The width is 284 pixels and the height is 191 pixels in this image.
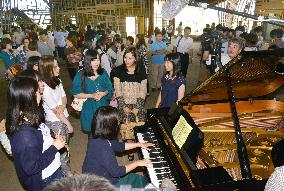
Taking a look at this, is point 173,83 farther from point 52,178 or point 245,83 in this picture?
point 52,178

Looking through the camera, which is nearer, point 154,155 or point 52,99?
point 154,155

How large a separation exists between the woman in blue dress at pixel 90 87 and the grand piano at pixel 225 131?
1.18 m

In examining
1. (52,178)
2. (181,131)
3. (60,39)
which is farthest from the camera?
(60,39)

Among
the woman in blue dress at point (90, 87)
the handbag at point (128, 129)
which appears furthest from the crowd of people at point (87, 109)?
the handbag at point (128, 129)

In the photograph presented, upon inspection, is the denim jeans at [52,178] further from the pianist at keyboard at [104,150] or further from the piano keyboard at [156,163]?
the piano keyboard at [156,163]

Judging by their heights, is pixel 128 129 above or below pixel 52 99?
below

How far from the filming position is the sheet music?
3.18 metres

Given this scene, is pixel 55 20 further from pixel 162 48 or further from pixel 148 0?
pixel 162 48

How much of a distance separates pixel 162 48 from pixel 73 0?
17303 mm

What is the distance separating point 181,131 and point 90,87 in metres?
2.23

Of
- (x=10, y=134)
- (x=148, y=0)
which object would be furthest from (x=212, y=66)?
(x=148, y=0)

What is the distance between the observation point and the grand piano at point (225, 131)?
9.00 ft

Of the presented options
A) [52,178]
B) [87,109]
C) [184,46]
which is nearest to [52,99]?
[87,109]

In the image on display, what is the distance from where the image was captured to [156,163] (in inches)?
132
